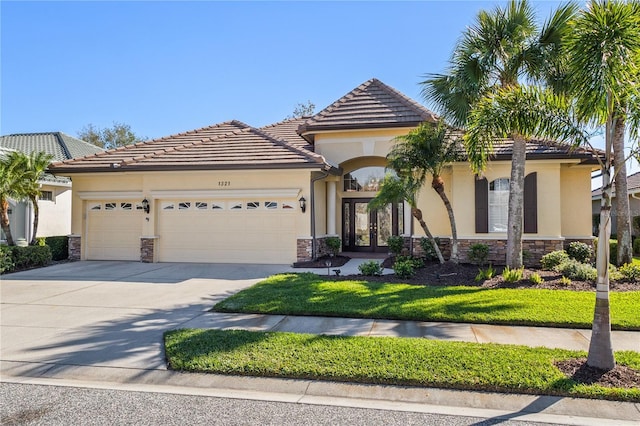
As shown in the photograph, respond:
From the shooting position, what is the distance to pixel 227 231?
14.8m

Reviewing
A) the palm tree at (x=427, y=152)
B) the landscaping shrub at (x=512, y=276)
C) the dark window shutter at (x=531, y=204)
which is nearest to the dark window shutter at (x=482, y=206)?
the dark window shutter at (x=531, y=204)

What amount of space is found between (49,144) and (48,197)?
6366 millimetres

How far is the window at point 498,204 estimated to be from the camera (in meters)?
13.8

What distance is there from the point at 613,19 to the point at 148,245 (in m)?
14.7

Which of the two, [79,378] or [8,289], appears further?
[8,289]

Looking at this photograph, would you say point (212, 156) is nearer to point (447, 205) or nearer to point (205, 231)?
point (205, 231)

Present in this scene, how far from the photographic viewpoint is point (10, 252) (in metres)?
13.2

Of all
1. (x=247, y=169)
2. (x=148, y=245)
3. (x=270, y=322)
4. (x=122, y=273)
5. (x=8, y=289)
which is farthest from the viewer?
(x=148, y=245)

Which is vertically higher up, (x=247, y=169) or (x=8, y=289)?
(x=247, y=169)

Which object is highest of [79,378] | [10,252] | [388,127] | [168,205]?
[388,127]

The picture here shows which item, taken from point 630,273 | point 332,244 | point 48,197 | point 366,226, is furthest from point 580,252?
point 48,197

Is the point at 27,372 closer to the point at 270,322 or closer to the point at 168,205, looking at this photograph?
the point at 270,322

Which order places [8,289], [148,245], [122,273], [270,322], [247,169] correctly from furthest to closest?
1. [148,245]
2. [247,169]
3. [122,273]
4. [8,289]
5. [270,322]

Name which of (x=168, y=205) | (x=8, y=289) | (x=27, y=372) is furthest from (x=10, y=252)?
(x=27, y=372)
